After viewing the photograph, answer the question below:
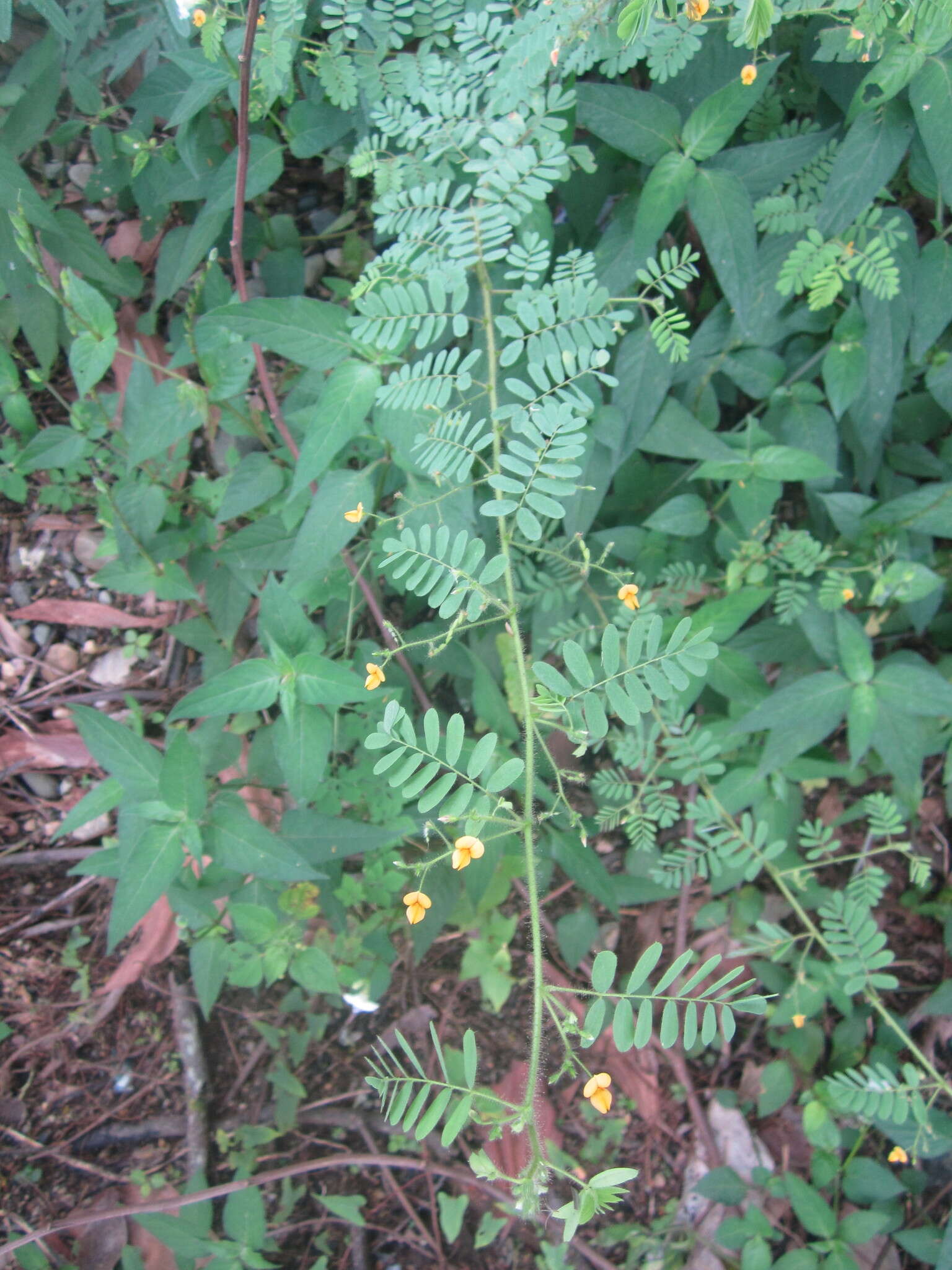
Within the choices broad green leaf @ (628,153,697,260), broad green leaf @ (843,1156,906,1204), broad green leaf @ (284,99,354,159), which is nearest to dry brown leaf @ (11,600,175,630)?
broad green leaf @ (284,99,354,159)

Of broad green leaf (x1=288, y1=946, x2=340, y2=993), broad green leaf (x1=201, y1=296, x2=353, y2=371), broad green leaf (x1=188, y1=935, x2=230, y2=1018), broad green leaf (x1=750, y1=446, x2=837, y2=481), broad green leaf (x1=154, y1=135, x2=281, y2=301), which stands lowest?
broad green leaf (x1=188, y1=935, x2=230, y2=1018)

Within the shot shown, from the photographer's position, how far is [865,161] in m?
1.66

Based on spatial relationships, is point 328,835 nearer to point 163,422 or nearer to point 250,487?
point 250,487

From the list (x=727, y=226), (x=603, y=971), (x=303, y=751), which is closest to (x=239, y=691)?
(x=303, y=751)

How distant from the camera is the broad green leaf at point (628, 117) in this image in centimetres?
168

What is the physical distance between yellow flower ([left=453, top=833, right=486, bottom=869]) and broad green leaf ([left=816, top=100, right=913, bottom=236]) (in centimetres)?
156

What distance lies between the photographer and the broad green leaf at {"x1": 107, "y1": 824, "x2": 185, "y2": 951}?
1631 mm

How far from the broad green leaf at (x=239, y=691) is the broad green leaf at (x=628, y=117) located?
1.35 m

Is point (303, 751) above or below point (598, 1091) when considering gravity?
below

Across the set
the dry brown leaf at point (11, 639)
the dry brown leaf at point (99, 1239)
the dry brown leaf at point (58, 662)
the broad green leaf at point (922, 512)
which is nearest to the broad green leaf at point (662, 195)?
the broad green leaf at point (922, 512)

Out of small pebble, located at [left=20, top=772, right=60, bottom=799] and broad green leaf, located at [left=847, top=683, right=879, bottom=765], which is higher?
broad green leaf, located at [left=847, top=683, right=879, bottom=765]

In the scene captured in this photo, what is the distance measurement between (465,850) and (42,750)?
2065 mm

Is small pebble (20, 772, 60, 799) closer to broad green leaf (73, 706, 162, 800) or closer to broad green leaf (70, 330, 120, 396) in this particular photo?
broad green leaf (73, 706, 162, 800)

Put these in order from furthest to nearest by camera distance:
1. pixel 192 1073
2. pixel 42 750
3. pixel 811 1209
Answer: pixel 42 750 → pixel 192 1073 → pixel 811 1209
